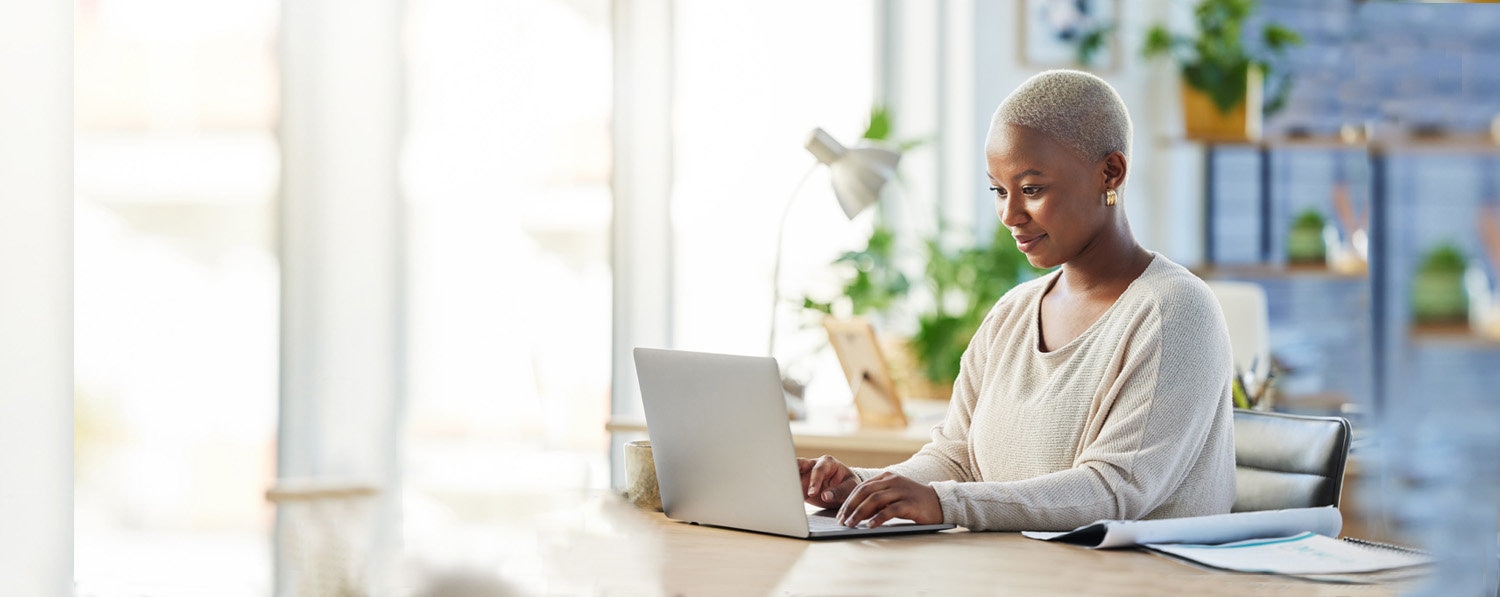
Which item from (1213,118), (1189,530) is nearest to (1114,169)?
(1189,530)

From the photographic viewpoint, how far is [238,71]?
232cm

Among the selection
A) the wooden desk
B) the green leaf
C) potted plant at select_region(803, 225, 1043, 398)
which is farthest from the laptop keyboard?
the green leaf

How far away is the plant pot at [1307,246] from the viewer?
581 cm

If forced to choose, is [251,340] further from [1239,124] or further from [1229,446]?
[1239,124]

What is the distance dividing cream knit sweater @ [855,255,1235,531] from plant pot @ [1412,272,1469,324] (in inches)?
33.9

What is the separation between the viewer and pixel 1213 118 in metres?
5.77

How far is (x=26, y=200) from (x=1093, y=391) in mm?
1261

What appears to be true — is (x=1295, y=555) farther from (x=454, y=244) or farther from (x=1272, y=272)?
(x=1272, y=272)

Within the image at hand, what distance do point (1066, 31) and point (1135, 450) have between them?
14.6ft

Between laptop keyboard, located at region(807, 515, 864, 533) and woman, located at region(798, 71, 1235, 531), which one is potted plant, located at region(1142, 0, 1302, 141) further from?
laptop keyboard, located at region(807, 515, 864, 533)

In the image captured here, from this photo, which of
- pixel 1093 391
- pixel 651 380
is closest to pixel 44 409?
pixel 651 380

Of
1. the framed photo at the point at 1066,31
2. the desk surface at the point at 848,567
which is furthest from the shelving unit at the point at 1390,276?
the framed photo at the point at 1066,31

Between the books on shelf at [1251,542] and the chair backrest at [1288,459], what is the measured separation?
0.28 m

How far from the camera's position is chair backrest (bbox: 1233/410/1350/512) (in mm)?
1799
